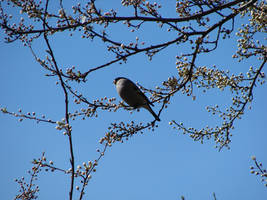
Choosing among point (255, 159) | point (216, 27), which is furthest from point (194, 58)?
point (255, 159)

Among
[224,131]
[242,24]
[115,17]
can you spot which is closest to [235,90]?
[224,131]

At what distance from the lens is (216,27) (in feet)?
15.0

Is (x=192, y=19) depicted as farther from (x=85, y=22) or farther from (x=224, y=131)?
(x=224, y=131)

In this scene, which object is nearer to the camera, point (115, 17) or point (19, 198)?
point (115, 17)

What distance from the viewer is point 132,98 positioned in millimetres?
6664

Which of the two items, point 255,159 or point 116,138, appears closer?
point 255,159

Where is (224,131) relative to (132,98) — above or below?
below

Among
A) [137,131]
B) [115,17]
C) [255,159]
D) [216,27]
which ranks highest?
[115,17]

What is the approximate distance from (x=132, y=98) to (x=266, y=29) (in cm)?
406

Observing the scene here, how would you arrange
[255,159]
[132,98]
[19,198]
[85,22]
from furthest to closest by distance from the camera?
[132,98]
[19,198]
[85,22]
[255,159]

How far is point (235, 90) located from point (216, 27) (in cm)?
272

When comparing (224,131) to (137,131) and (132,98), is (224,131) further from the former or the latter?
(137,131)

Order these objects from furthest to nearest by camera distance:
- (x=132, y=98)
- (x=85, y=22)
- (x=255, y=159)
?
(x=132, y=98) < (x=85, y=22) < (x=255, y=159)

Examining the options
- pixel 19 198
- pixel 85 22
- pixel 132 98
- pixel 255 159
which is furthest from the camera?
pixel 132 98
